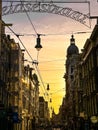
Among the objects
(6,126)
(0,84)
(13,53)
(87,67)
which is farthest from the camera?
(87,67)

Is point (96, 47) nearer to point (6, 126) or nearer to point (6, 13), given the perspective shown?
point (6, 126)

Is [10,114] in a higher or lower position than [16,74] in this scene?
lower

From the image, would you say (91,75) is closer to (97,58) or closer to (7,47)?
(97,58)

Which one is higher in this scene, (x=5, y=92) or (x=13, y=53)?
(x=13, y=53)

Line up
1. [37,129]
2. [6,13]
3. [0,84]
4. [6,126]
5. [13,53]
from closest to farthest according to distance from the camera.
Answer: [6,13] → [0,84] → [6,126] → [13,53] → [37,129]

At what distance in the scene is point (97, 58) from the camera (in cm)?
5012

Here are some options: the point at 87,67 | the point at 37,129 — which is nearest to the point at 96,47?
the point at 87,67

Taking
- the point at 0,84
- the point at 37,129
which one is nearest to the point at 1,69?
the point at 0,84

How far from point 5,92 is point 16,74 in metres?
6.47

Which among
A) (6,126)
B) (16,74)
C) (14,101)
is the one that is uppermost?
(16,74)

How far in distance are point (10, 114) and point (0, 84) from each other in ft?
15.3

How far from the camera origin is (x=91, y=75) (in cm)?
5478

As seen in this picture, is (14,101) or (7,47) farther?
(14,101)

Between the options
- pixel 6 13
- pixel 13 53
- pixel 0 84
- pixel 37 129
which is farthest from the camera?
pixel 37 129
